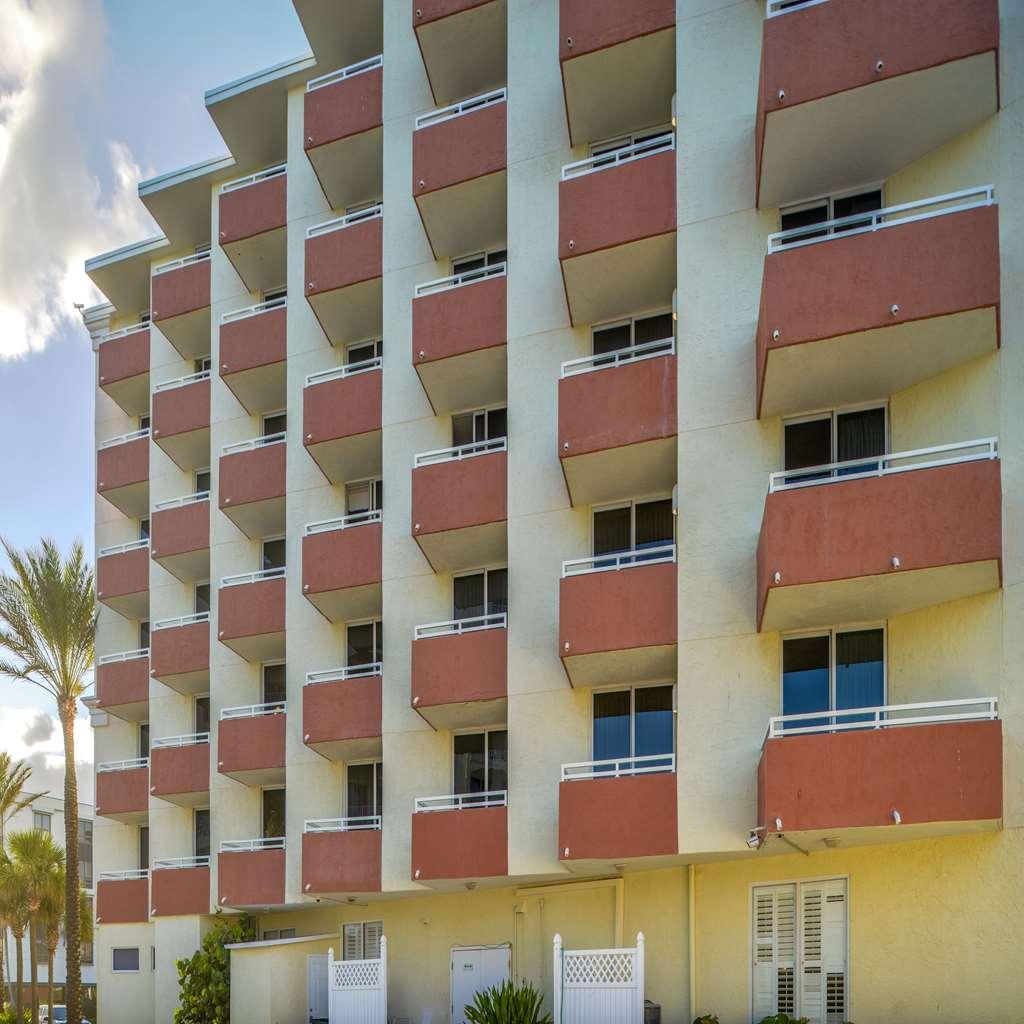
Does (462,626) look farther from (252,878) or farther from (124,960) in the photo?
(124,960)

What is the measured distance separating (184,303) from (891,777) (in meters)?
24.8

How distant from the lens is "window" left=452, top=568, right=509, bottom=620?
26.4 m

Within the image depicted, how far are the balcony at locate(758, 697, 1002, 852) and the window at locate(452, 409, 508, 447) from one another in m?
10.8

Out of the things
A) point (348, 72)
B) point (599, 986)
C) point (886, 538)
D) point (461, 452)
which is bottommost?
point (599, 986)

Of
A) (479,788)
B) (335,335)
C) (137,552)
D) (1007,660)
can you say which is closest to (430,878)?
(479,788)

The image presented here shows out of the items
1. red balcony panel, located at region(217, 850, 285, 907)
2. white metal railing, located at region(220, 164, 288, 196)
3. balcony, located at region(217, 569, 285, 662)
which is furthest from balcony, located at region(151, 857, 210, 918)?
white metal railing, located at region(220, 164, 288, 196)

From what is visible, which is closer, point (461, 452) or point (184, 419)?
point (461, 452)

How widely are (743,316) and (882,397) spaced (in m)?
2.96

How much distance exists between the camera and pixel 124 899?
108 ft

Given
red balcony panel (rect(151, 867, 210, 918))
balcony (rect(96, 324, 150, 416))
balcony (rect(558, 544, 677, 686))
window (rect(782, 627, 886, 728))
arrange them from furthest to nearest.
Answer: balcony (rect(96, 324, 150, 416)) → red balcony panel (rect(151, 867, 210, 918)) → balcony (rect(558, 544, 677, 686)) → window (rect(782, 627, 886, 728))

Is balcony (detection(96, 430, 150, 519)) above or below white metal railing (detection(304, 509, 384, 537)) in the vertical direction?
above

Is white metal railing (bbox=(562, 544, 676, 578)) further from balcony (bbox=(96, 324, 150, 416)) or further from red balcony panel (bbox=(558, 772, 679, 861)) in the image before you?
balcony (bbox=(96, 324, 150, 416))

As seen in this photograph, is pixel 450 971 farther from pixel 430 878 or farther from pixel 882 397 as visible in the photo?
pixel 882 397

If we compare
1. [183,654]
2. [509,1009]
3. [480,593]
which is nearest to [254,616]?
[183,654]
